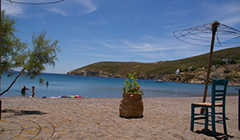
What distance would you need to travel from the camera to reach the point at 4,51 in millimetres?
6301

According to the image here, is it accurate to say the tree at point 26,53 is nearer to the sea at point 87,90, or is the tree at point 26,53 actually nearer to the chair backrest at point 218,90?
the sea at point 87,90

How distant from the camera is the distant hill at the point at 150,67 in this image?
8904cm

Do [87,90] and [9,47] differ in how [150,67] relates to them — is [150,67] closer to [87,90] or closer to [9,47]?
[87,90]

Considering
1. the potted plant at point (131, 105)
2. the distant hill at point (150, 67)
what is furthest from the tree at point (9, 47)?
the distant hill at point (150, 67)

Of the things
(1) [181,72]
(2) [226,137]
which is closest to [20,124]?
(2) [226,137]

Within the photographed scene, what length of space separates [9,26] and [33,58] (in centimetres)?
128

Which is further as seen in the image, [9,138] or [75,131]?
[75,131]

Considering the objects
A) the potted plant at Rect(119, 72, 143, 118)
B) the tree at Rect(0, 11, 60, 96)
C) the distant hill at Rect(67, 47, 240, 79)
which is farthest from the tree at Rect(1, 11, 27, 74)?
the distant hill at Rect(67, 47, 240, 79)

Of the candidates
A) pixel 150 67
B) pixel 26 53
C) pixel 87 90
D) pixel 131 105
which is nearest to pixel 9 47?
pixel 26 53

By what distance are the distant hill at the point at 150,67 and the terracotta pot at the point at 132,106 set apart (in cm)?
8511

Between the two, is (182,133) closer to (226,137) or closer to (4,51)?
(226,137)

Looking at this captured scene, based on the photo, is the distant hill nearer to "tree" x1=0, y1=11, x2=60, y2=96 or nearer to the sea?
the sea

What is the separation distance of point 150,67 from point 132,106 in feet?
367

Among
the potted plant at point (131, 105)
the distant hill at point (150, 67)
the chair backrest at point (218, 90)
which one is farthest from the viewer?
the distant hill at point (150, 67)
